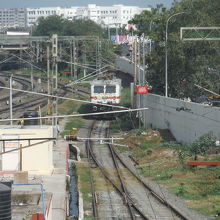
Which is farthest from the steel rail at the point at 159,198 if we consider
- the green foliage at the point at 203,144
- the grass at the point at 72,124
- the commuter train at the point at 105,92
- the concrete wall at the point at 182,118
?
the commuter train at the point at 105,92

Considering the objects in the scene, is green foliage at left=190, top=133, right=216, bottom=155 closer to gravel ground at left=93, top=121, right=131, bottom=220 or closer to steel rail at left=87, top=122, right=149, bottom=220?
gravel ground at left=93, top=121, right=131, bottom=220

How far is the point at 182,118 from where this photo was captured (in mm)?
36656

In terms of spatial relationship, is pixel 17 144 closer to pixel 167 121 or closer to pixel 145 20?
pixel 167 121

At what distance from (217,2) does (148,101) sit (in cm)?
907

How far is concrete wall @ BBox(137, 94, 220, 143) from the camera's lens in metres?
31.2

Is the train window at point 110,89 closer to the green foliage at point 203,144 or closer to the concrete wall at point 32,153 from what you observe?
the green foliage at point 203,144

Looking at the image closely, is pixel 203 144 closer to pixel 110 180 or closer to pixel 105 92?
pixel 110 180

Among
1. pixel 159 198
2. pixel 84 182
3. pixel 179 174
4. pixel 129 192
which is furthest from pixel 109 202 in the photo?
pixel 179 174

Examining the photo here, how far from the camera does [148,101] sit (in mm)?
47656

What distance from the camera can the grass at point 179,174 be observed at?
21.8m

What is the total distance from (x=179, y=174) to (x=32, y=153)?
5.37 metres

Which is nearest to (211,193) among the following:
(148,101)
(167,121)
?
(167,121)

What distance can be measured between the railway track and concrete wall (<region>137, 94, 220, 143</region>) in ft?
11.9

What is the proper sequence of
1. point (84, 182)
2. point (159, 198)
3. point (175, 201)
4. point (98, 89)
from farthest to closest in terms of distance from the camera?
point (98, 89) < point (84, 182) < point (159, 198) < point (175, 201)
